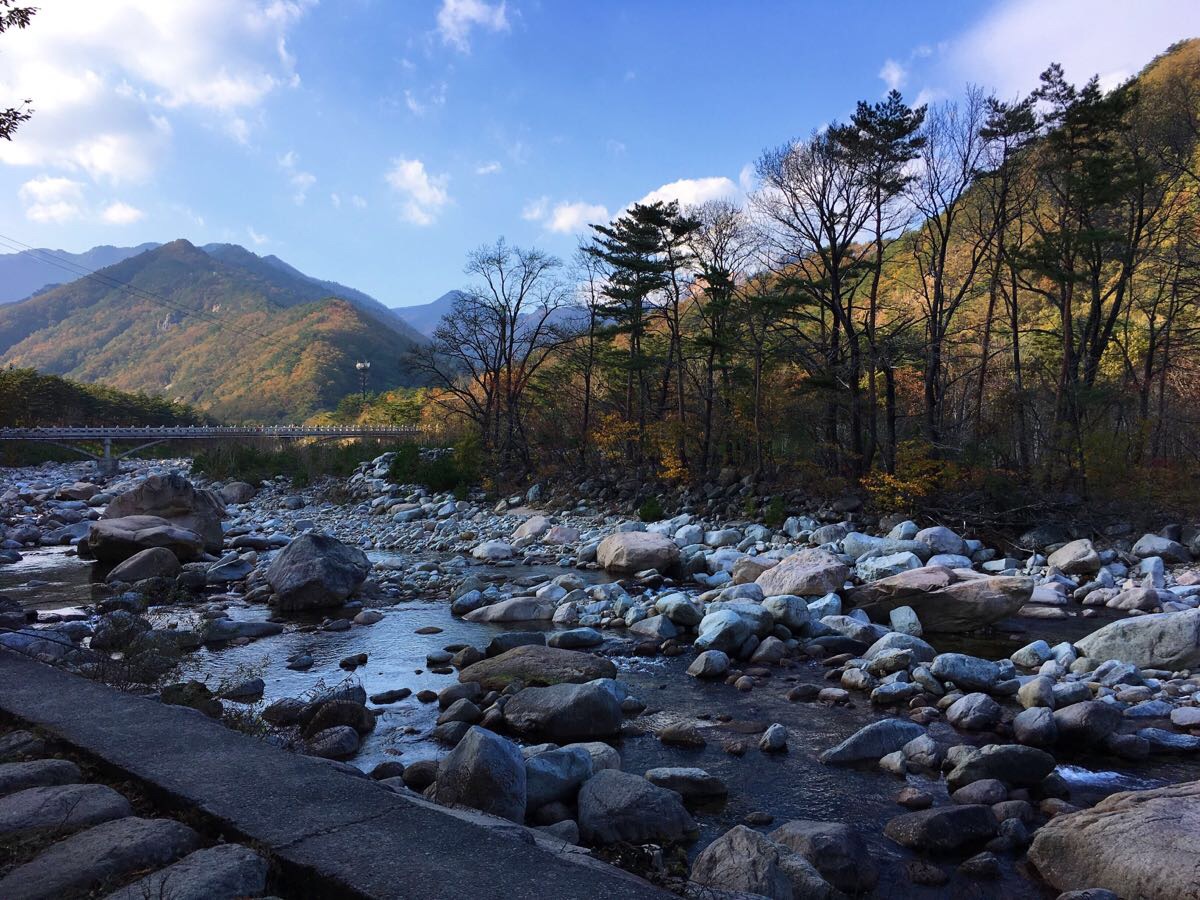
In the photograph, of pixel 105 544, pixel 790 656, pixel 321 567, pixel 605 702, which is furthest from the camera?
pixel 105 544

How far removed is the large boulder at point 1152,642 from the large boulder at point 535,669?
569cm

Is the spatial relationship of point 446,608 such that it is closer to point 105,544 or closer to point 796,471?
point 105,544

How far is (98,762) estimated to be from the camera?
3521 millimetres

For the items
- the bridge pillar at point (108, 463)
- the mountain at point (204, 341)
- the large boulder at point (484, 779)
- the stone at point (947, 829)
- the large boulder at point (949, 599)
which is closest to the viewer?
the large boulder at point (484, 779)

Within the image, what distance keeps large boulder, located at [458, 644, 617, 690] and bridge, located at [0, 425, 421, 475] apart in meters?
35.9

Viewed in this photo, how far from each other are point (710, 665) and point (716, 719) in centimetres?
140

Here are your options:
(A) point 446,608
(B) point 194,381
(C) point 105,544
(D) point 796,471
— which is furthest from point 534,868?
(B) point 194,381

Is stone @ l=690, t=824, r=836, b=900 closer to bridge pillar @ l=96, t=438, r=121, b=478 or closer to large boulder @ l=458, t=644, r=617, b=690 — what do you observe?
large boulder @ l=458, t=644, r=617, b=690

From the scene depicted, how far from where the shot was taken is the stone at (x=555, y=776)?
516 centimetres

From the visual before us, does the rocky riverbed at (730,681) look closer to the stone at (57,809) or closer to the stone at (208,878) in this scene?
the stone at (57,809)

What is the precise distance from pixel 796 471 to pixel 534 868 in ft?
62.5

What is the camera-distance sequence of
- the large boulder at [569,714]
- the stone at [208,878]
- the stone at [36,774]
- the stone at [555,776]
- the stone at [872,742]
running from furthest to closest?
1. the large boulder at [569,714]
2. the stone at [872,742]
3. the stone at [555,776]
4. the stone at [36,774]
5. the stone at [208,878]

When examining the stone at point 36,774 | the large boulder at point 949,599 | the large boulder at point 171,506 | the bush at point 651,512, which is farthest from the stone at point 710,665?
the large boulder at point 171,506

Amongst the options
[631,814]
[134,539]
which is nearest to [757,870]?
[631,814]
